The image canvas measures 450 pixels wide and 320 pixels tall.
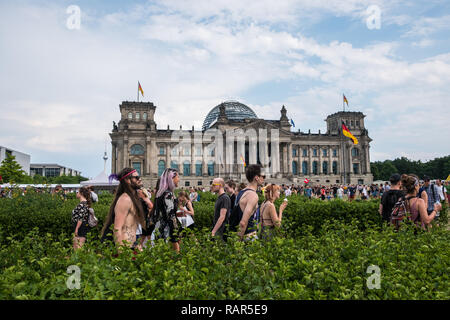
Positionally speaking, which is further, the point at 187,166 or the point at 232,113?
the point at 232,113

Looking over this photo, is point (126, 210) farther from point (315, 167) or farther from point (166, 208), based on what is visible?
point (315, 167)

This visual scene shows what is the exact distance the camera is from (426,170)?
10306 centimetres

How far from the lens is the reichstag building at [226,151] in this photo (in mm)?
69062

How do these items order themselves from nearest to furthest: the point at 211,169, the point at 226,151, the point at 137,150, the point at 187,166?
the point at 226,151
the point at 137,150
the point at 187,166
the point at 211,169

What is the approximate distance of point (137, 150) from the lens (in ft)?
231

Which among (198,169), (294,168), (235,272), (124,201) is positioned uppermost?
(294,168)

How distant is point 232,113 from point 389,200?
75.5 metres

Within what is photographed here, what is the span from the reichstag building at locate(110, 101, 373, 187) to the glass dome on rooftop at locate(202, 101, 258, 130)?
0.49 metres

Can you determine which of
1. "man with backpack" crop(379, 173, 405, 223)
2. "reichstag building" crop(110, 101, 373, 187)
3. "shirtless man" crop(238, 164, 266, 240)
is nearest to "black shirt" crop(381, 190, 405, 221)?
"man with backpack" crop(379, 173, 405, 223)

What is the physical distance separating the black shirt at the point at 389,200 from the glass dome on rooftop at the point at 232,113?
73269mm
